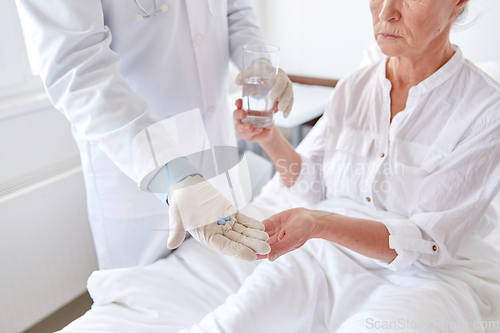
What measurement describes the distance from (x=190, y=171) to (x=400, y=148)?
0.61 meters

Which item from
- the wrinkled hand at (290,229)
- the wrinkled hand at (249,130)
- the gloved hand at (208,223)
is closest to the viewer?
the gloved hand at (208,223)

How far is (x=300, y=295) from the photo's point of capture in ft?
2.85

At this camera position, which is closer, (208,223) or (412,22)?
(208,223)

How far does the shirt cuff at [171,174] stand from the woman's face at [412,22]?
58cm

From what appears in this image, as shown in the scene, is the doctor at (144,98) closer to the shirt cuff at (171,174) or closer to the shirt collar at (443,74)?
the shirt cuff at (171,174)

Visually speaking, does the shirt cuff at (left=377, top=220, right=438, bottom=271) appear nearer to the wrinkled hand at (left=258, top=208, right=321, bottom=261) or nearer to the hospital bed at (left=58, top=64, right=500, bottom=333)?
the wrinkled hand at (left=258, top=208, right=321, bottom=261)

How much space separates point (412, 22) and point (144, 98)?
2.15 ft

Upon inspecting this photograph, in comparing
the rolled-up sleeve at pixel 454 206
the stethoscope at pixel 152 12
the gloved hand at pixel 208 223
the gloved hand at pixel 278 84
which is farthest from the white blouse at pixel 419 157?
the stethoscope at pixel 152 12

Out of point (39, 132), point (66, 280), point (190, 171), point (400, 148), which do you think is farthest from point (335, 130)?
point (66, 280)

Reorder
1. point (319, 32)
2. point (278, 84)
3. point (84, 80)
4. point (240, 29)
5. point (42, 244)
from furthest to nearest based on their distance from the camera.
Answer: point (319, 32) → point (42, 244) → point (240, 29) → point (278, 84) → point (84, 80)

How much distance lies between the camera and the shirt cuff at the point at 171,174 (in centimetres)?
69

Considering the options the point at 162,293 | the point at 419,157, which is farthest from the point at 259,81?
the point at 162,293

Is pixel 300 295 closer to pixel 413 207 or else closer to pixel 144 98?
pixel 413 207

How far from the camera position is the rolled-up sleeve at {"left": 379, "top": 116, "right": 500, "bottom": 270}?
86 centimetres
